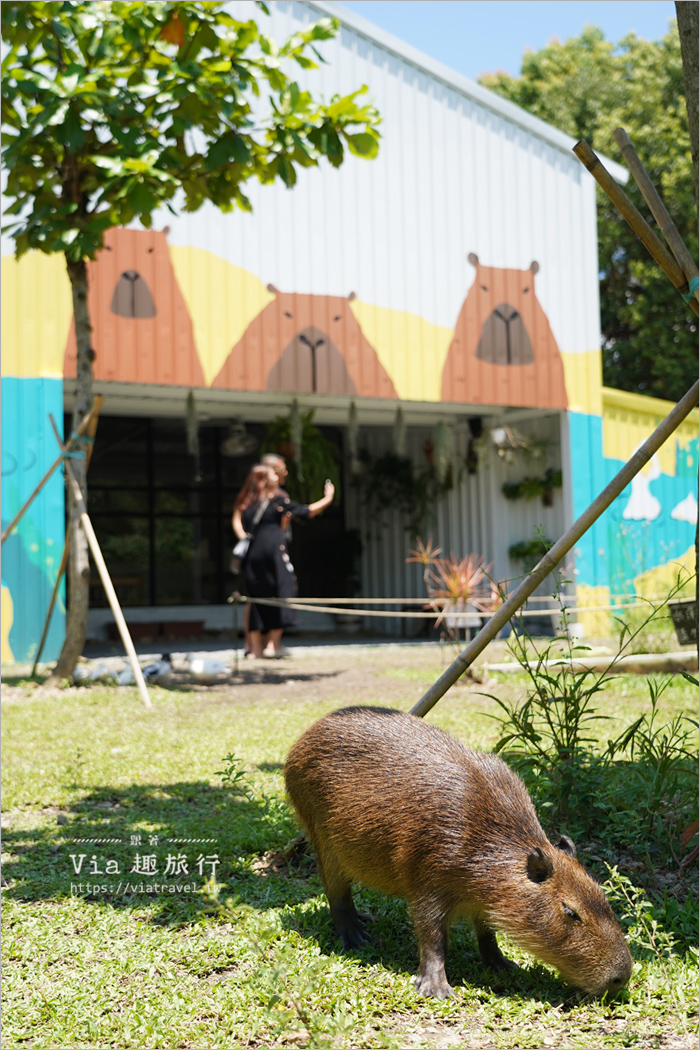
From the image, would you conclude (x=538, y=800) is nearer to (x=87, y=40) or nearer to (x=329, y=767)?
(x=329, y=767)

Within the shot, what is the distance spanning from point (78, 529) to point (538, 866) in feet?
21.3

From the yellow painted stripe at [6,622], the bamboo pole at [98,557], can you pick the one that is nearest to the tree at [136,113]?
the bamboo pole at [98,557]

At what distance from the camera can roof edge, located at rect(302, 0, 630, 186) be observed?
1184 centimetres

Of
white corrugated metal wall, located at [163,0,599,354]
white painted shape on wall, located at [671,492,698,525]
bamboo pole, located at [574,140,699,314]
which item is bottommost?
white painted shape on wall, located at [671,492,698,525]

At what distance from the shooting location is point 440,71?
41.7ft

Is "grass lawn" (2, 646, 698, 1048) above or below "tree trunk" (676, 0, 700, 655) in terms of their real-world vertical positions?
below

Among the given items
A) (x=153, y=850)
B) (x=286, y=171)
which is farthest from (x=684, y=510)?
(x=153, y=850)

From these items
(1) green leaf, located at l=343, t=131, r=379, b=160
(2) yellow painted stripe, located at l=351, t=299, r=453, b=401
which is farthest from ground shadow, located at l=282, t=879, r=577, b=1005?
(2) yellow painted stripe, located at l=351, t=299, r=453, b=401

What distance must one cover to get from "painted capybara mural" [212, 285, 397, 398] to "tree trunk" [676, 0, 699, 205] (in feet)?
27.6

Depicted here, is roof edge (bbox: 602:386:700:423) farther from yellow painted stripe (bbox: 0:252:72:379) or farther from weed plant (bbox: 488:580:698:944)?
weed plant (bbox: 488:580:698:944)

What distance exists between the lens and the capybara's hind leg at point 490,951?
8.71ft

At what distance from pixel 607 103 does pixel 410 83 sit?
13290 mm

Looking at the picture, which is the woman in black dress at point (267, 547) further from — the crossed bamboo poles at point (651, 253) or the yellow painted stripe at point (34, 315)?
the crossed bamboo poles at point (651, 253)

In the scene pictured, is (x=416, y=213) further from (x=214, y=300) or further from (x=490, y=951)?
(x=490, y=951)
